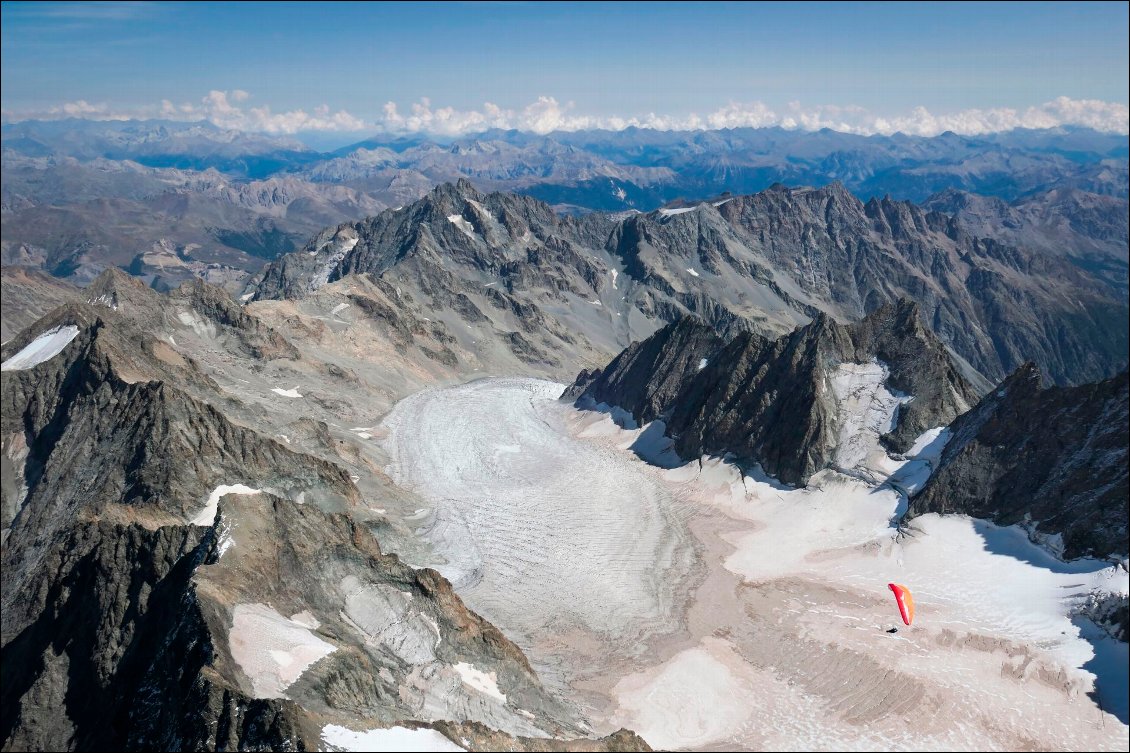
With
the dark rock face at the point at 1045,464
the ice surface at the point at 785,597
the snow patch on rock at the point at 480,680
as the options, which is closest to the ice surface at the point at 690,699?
the ice surface at the point at 785,597

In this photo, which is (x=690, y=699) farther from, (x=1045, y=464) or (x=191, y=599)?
(x=1045, y=464)

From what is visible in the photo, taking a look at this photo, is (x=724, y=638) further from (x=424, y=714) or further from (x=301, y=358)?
(x=301, y=358)

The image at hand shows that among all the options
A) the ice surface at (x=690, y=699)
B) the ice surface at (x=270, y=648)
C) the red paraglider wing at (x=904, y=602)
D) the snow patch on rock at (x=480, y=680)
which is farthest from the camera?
the red paraglider wing at (x=904, y=602)

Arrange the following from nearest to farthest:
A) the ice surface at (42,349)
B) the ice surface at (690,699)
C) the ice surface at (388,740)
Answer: the ice surface at (388,740)
the ice surface at (690,699)
the ice surface at (42,349)

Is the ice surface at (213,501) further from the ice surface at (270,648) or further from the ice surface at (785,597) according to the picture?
the ice surface at (785,597)

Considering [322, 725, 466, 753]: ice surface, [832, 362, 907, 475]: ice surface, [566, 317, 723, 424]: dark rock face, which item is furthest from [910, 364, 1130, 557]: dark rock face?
[322, 725, 466, 753]: ice surface

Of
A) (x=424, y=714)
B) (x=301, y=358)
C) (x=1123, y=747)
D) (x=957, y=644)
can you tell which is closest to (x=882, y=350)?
(x=957, y=644)

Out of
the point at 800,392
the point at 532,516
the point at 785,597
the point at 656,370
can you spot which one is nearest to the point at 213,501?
the point at 532,516

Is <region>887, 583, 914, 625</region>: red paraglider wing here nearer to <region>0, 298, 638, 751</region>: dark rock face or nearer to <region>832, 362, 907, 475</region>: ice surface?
<region>832, 362, 907, 475</region>: ice surface
